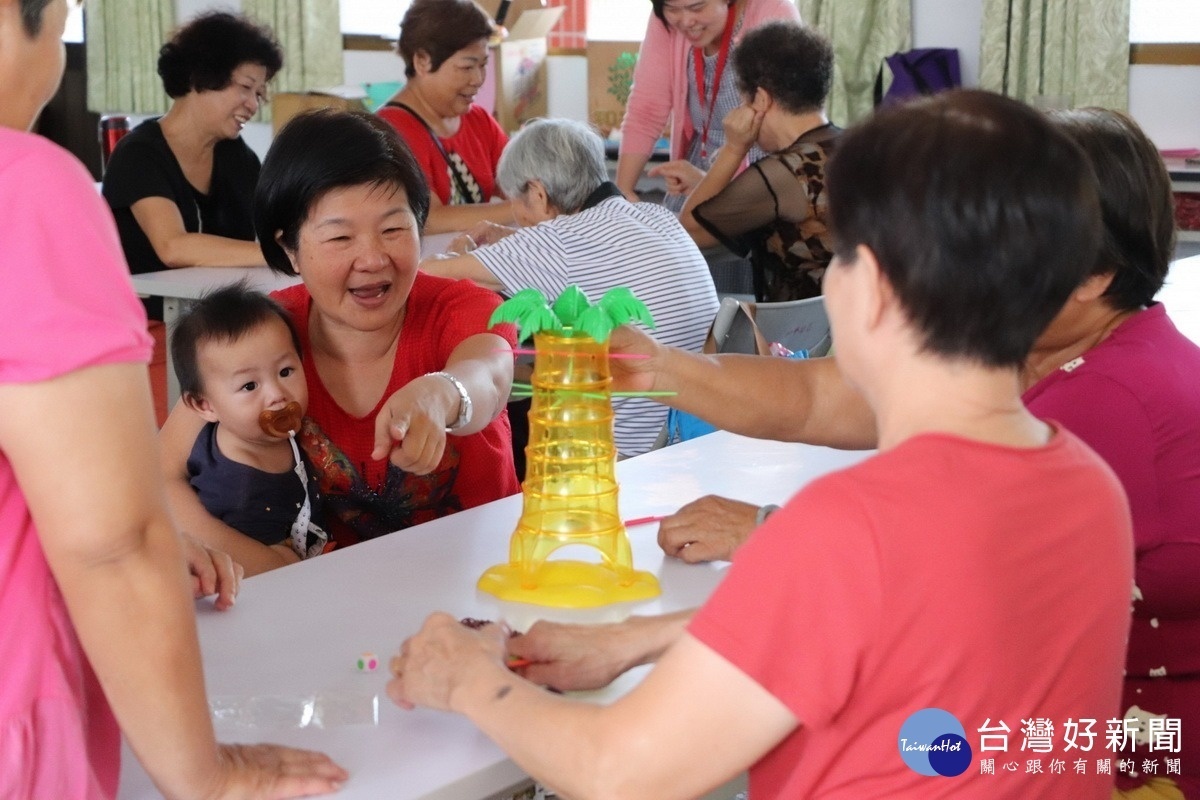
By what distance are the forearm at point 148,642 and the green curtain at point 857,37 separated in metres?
5.23

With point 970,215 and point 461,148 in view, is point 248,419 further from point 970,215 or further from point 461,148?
point 461,148

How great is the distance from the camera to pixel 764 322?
2.93m

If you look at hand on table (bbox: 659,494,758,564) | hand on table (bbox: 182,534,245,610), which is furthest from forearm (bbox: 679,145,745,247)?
hand on table (bbox: 182,534,245,610)

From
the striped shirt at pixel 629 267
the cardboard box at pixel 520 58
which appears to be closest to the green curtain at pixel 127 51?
the cardboard box at pixel 520 58

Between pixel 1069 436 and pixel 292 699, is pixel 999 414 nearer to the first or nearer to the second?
pixel 1069 436

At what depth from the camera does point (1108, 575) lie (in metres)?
1.01

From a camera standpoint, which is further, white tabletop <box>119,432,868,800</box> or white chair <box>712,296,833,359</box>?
white chair <box>712,296,833,359</box>

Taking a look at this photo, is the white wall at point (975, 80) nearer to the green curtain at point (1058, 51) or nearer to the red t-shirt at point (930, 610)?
the green curtain at point (1058, 51)

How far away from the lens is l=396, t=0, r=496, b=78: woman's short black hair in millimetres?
4375

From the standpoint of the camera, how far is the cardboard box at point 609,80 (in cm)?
641

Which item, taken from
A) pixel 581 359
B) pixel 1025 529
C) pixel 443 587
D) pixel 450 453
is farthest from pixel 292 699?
pixel 450 453

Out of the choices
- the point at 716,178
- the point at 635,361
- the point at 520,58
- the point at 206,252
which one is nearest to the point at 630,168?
the point at 520,58

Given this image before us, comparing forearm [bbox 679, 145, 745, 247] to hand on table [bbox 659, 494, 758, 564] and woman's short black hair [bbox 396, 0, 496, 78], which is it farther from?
hand on table [bbox 659, 494, 758, 564]

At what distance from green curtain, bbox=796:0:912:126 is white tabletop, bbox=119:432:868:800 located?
4.27m
